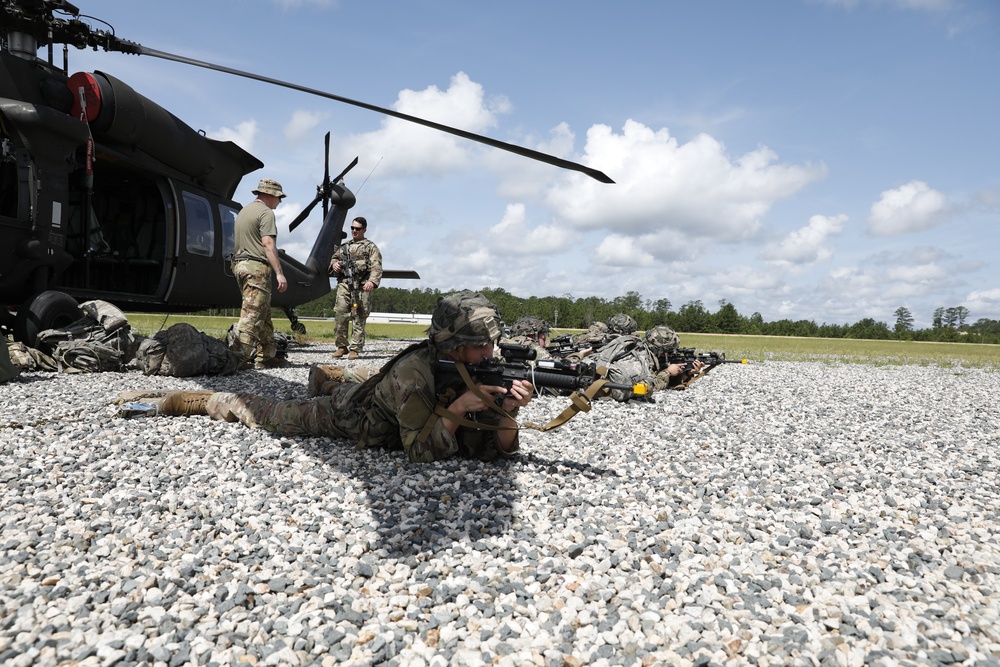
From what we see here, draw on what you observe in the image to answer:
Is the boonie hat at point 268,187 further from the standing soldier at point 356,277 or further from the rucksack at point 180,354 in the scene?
the standing soldier at point 356,277

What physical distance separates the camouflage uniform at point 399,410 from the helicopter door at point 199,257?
5.88m

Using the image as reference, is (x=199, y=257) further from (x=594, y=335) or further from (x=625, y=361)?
(x=625, y=361)

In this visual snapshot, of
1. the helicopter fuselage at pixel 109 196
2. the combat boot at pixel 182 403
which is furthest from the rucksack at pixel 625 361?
the helicopter fuselage at pixel 109 196

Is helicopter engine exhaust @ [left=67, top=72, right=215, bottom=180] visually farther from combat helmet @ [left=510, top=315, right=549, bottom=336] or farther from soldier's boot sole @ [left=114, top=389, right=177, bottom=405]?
combat helmet @ [left=510, top=315, right=549, bottom=336]

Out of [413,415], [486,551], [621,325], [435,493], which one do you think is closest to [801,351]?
[621,325]

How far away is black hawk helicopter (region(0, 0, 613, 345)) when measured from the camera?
8.18m

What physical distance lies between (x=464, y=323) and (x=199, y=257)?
29.3ft

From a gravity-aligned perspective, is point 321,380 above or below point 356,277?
below

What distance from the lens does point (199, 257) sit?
1083cm

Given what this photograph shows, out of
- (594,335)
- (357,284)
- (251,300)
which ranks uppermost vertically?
(357,284)

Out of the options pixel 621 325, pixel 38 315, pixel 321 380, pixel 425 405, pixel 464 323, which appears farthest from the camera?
pixel 621 325

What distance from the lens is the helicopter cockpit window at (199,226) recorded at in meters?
10.6

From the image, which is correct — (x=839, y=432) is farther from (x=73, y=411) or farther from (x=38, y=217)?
(x=38, y=217)

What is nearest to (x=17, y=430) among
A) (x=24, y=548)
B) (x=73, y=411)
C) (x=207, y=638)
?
(x=73, y=411)
